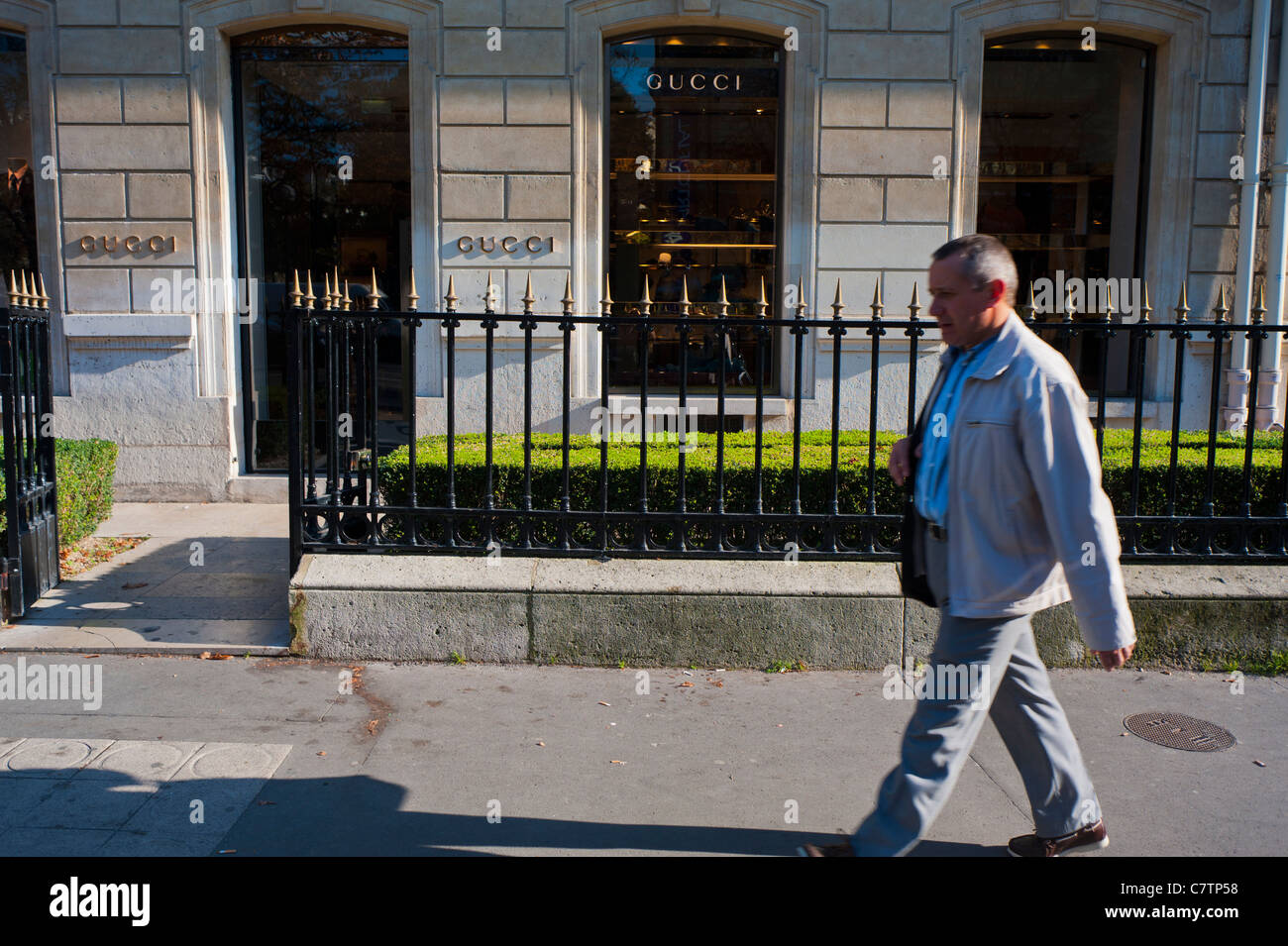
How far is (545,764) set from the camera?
434cm

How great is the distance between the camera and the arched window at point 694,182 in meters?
10.5

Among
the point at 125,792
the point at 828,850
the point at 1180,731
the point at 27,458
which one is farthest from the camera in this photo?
the point at 27,458

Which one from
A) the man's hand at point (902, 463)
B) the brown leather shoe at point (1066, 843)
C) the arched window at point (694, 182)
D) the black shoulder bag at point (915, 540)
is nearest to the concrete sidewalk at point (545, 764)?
the brown leather shoe at point (1066, 843)

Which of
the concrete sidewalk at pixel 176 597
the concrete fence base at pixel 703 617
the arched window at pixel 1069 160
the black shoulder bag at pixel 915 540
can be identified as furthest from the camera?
the arched window at pixel 1069 160

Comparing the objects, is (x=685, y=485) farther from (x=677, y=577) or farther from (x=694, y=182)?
(x=694, y=182)

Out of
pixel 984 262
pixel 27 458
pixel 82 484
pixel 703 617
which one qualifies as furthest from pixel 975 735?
pixel 82 484

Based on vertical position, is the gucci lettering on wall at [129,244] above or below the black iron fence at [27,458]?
above

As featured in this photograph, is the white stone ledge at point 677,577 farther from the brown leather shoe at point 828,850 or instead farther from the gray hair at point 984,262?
the gray hair at point 984,262

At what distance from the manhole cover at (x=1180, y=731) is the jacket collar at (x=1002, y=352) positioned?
226cm

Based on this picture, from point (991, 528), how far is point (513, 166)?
7.65m

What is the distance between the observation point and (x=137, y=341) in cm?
996

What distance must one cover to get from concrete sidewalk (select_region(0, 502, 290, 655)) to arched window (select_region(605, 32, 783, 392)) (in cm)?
420

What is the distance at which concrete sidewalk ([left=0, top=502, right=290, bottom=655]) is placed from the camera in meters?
5.72
